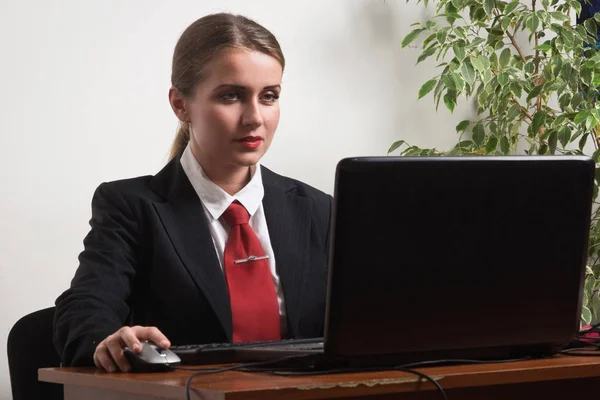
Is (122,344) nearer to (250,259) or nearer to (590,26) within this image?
(250,259)

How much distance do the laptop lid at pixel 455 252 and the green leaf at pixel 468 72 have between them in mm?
1701

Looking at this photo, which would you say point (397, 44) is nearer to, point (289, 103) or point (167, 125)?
point (289, 103)

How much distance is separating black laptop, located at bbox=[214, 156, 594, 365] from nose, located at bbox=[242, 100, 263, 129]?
60 cm

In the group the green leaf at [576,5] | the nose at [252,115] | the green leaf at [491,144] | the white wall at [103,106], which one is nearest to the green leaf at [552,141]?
the green leaf at [491,144]

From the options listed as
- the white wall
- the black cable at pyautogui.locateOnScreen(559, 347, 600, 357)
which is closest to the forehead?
the black cable at pyautogui.locateOnScreen(559, 347, 600, 357)

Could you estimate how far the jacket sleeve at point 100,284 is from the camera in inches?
54.1

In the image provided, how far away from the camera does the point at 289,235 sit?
1810mm

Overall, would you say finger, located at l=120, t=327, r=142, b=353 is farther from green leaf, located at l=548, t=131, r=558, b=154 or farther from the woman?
green leaf, located at l=548, t=131, r=558, b=154

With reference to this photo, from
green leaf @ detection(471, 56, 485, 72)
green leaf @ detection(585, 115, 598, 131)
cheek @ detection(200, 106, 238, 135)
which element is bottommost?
cheek @ detection(200, 106, 238, 135)

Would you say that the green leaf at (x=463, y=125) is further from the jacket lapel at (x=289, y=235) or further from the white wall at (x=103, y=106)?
the jacket lapel at (x=289, y=235)

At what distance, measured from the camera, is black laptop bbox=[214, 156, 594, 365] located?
104 centimetres

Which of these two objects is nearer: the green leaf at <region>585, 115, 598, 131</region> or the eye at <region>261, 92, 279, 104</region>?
the eye at <region>261, 92, 279, 104</region>

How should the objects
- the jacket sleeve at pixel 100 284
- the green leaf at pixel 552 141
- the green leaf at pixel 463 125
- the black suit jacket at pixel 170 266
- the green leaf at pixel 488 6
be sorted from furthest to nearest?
the green leaf at pixel 463 125
the green leaf at pixel 488 6
the green leaf at pixel 552 141
the black suit jacket at pixel 170 266
the jacket sleeve at pixel 100 284

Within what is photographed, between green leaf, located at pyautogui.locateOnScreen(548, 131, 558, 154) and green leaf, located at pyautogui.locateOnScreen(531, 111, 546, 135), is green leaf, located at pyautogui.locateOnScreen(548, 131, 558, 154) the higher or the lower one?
the lower one
